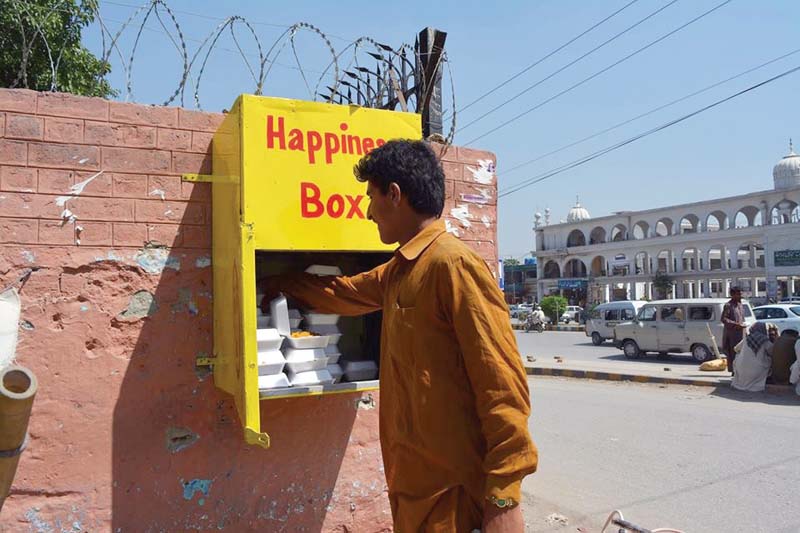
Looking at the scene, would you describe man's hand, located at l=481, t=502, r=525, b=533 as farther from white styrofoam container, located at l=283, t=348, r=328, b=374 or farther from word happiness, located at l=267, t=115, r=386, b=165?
word happiness, located at l=267, t=115, r=386, b=165

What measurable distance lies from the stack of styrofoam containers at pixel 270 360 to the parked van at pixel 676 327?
46.1 ft

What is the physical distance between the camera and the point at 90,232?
9.66ft

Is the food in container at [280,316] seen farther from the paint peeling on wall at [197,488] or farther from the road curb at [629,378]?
the road curb at [629,378]

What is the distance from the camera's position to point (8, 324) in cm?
276

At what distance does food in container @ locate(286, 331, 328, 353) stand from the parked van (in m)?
13.8

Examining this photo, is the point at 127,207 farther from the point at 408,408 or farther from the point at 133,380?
the point at 408,408

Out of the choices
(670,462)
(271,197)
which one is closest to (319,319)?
(271,197)

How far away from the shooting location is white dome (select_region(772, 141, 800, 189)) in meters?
41.9

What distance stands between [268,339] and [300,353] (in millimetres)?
215

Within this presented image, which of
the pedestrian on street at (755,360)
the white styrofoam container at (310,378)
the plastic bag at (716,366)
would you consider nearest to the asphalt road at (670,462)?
the pedestrian on street at (755,360)

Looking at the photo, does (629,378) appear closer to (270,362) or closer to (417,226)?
(270,362)

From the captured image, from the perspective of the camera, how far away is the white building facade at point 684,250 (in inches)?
1569

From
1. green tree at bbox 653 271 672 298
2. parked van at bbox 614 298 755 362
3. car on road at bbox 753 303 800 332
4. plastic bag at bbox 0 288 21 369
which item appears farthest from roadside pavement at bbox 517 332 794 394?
green tree at bbox 653 271 672 298

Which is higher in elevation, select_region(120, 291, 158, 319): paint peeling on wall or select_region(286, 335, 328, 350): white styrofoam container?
select_region(120, 291, 158, 319): paint peeling on wall
